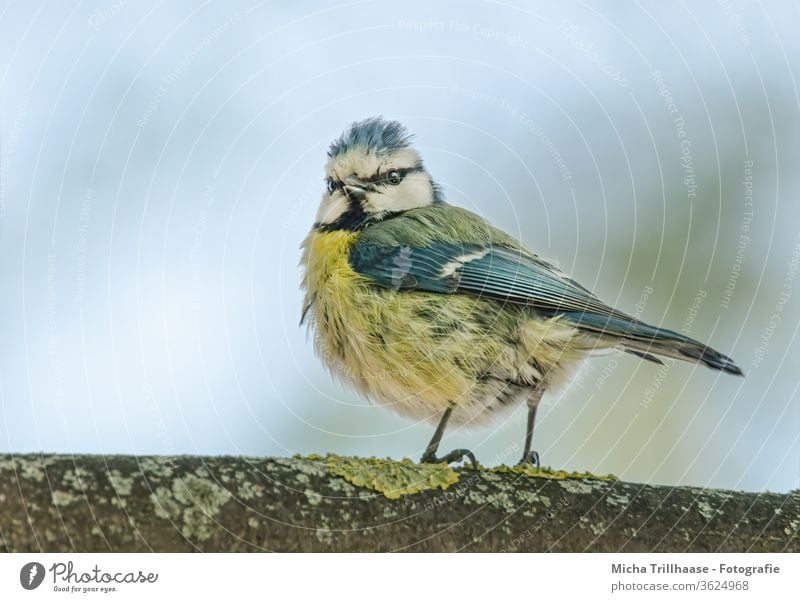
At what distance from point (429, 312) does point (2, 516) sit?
1.34 meters

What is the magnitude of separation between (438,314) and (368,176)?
0.53m

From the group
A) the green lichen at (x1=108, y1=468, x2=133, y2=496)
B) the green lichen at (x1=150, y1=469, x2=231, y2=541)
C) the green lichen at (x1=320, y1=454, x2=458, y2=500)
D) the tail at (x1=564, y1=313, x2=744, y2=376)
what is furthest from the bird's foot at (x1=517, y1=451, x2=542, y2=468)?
the green lichen at (x1=108, y1=468, x2=133, y2=496)

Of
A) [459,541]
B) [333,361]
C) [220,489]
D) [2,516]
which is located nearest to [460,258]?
[333,361]

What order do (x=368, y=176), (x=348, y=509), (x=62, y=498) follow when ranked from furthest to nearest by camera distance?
1. (x=368, y=176)
2. (x=348, y=509)
3. (x=62, y=498)

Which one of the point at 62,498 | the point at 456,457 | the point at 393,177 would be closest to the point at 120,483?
the point at 62,498

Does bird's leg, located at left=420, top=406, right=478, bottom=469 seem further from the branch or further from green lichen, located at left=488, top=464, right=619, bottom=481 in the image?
the branch

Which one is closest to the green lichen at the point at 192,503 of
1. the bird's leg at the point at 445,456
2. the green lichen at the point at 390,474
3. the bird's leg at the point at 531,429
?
the green lichen at the point at 390,474

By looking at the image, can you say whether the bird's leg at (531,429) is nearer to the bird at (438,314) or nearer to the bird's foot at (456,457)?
the bird at (438,314)

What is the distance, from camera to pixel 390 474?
1713 mm

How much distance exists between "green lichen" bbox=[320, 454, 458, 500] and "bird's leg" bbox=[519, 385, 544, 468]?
613 mm

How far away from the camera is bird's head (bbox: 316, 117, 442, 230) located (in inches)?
106

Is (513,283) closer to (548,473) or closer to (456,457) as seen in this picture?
(456,457)

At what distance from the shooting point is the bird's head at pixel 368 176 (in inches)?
106

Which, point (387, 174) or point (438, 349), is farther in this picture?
point (387, 174)
